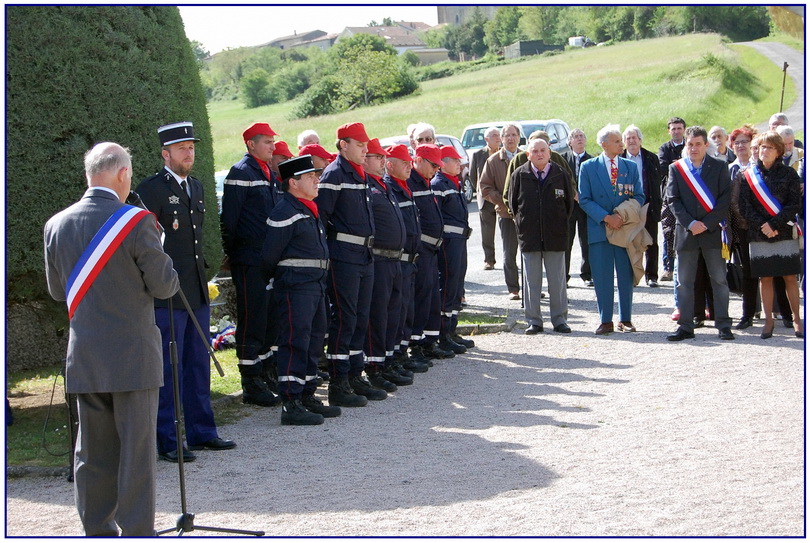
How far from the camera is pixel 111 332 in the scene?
5.21 meters

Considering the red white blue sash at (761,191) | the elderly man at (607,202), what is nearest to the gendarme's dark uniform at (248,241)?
the elderly man at (607,202)

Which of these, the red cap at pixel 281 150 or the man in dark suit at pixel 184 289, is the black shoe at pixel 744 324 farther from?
the man in dark suit at pixel 184 289

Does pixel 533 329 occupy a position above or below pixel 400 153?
below

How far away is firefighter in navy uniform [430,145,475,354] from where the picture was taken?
1088cm

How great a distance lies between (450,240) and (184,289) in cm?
419

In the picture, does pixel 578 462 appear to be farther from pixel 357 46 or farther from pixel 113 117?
pixel 357 46

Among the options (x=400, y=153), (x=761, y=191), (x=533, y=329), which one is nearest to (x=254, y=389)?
(x=400, y=153)

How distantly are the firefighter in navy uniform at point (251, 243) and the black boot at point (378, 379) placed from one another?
2.86ft

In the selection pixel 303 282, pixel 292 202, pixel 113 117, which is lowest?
pixel 303 282

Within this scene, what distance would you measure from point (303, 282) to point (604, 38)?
73.3 m

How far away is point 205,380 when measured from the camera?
7.42 meters

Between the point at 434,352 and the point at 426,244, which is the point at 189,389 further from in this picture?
the point at 434,352

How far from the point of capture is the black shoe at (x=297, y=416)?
804 centimetres

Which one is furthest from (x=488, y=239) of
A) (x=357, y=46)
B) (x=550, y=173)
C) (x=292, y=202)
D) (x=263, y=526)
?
(x=357, y=46)
